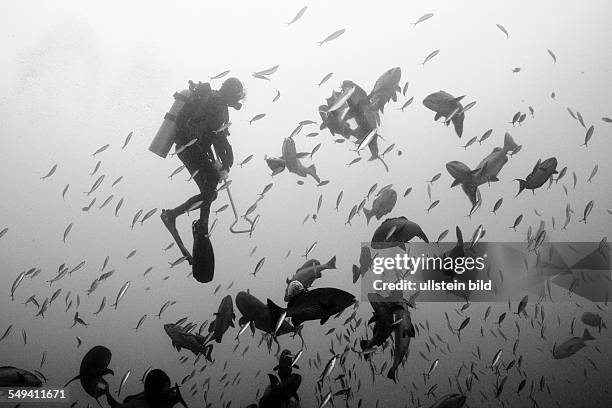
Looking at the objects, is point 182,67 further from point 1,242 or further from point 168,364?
point 168,364

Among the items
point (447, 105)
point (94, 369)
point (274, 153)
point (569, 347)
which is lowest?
point (569, 347)

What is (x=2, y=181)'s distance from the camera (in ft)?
29.1

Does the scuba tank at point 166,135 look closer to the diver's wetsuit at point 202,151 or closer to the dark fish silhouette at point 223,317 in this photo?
the diver's wetsuit at point 202,151

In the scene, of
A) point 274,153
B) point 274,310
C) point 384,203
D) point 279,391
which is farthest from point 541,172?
point 274,153

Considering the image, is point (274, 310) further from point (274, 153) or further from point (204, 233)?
point (274, 153)

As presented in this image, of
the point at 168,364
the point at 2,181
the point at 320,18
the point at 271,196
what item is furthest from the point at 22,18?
the point at 168,364

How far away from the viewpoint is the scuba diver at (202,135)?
4.55m

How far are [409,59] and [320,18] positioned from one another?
2.63 m

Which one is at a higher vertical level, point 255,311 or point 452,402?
point 255,311

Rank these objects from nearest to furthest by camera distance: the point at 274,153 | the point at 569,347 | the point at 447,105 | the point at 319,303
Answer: the point at 319,303, the point at 447,105, the point at 569,347, the point at 274,153

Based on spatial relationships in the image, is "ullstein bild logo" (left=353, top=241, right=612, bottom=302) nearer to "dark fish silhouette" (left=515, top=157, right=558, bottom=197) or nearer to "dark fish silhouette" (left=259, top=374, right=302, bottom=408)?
"dark fish silhouette" (left=515, top=157, right=558, bottom=197)

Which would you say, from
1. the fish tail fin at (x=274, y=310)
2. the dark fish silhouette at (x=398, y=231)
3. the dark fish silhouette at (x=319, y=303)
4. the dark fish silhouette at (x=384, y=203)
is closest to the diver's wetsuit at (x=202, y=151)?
the fish tail fin at (x=274, y=310)

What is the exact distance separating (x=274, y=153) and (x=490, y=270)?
6021 mm

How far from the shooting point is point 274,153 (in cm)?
1046
